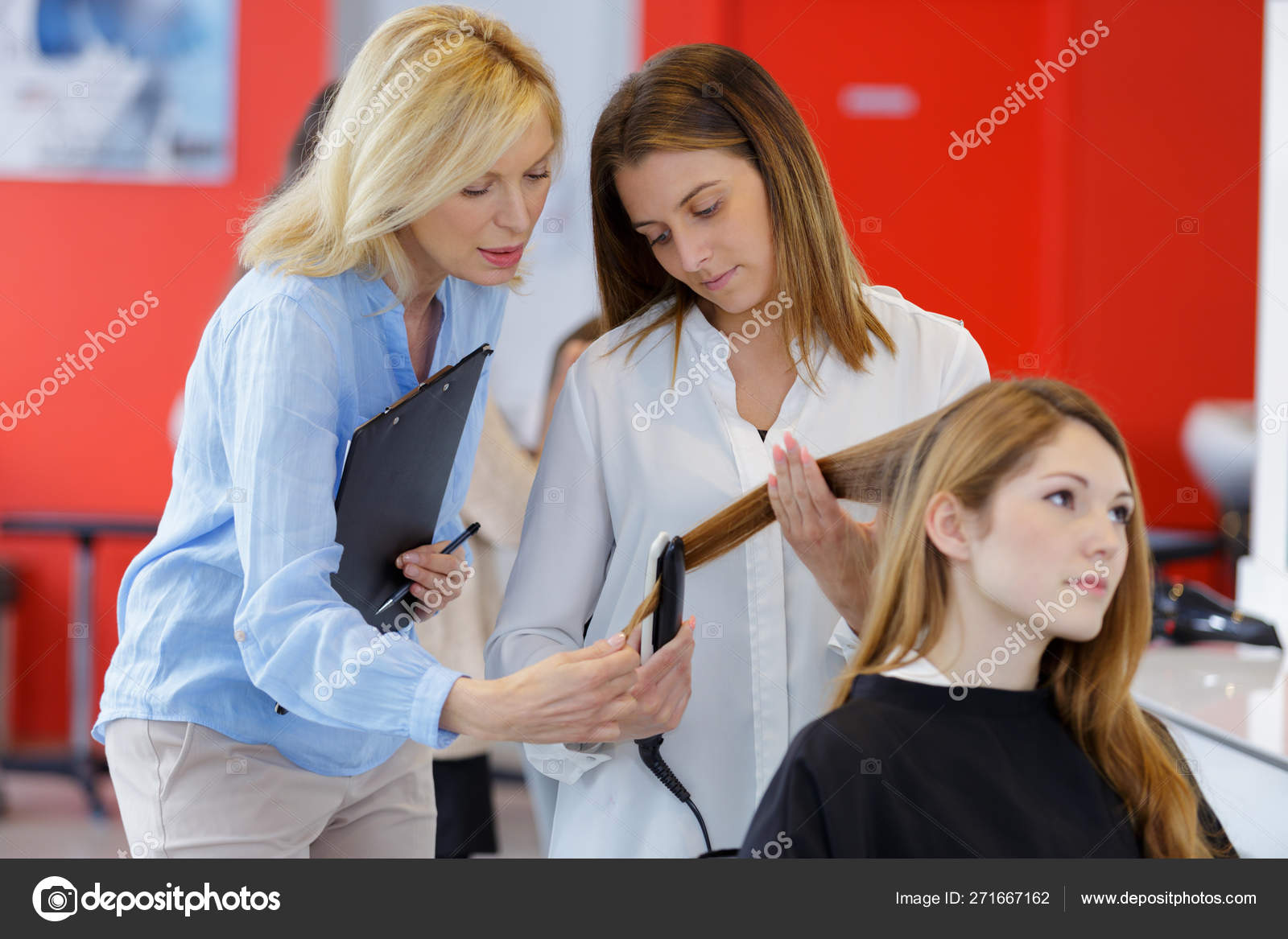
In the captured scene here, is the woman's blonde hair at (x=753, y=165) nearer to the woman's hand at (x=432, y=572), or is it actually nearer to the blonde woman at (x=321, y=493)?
the blonde woman at (x=321, y=493)

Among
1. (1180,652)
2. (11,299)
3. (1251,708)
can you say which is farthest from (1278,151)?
(11,299)

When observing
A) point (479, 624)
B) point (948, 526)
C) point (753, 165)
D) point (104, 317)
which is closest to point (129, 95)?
point (104, 317)

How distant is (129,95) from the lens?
11.2 ft

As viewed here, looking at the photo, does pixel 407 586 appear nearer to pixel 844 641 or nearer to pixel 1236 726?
pixel 844 641

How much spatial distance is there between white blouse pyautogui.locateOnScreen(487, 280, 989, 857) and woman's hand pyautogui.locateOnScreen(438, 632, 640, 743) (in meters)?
0.17

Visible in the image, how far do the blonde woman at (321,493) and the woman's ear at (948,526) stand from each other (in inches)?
11.6

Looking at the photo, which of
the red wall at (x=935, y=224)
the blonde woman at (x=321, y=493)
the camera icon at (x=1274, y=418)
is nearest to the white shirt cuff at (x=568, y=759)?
the blonde woman at (x=321, y=493)

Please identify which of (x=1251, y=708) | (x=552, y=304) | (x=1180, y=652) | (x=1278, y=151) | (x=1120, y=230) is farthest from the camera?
(x=552, y=304)

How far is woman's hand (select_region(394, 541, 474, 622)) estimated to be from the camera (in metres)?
1.21
